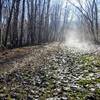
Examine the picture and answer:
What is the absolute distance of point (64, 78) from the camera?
28.9 feet

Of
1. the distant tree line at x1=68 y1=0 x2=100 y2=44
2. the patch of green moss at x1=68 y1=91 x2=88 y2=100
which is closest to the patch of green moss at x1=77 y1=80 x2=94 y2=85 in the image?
the patch of green moss at x1=68 y1=91 x2=88 y2=100

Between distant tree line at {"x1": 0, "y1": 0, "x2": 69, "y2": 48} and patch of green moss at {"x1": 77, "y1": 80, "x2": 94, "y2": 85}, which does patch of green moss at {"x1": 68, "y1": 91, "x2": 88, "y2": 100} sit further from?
distant tree line at {"x1": 0, "y1": 0, "x2": 69, "y2": 48}

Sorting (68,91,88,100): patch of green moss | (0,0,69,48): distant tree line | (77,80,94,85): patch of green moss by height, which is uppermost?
(0,0,69,48): distant tree line

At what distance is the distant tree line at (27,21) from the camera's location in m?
28.2

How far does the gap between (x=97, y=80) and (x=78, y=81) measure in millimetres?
643

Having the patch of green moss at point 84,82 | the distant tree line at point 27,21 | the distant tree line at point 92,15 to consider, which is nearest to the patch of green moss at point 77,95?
the patch of green moss at point 84,82

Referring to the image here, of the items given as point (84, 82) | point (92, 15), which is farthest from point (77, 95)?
point (92, 15)

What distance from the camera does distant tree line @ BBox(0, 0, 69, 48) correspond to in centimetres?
2825

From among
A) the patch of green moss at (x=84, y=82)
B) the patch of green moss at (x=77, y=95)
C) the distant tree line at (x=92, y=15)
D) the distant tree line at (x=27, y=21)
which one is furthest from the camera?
the distant tree line at (x=92, y=15)

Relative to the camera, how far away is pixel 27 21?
44.3m

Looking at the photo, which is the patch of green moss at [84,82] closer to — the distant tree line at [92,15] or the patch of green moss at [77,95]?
the patch of green moss at [77,95]

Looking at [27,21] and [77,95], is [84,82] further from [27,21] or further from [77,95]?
[27,21]

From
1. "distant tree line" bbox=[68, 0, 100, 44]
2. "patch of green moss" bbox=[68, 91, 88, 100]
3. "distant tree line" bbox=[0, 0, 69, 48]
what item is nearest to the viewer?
"patch of green moss" bbox=[68, 91, 88, 100]

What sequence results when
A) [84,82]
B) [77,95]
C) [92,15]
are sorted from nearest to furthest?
[77,95]
[84,82]
[92,15]
